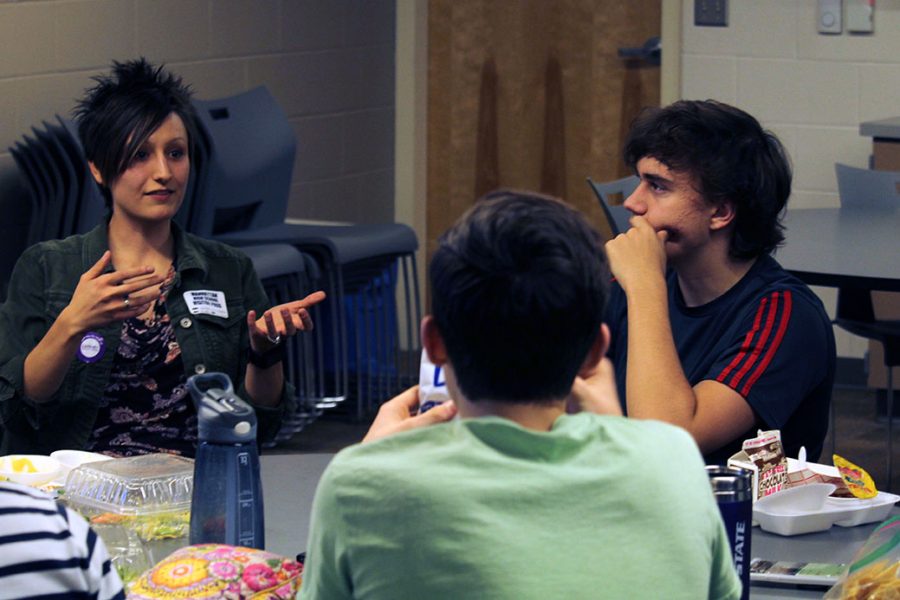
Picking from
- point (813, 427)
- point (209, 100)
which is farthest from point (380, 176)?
point (813, 427)

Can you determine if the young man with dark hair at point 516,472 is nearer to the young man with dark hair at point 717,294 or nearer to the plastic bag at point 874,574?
the plastic bag at point 874,574

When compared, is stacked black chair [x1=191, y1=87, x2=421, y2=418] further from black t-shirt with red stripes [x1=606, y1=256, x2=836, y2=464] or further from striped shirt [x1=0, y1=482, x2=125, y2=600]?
striped shirt [x1=0, y1=482, x2=125, y2=600]

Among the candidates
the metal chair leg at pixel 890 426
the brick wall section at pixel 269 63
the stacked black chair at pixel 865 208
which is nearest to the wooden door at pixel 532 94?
the brick wall section at pixel 269 63

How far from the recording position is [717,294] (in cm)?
220

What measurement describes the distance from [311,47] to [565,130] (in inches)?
40.3

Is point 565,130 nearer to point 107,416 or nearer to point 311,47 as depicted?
point 311,47

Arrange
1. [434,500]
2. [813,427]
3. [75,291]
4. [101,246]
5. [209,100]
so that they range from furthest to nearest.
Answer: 1. [209,100]
2. [101,246]
3. [75,291]
4. [813,427]
5. [434,500]

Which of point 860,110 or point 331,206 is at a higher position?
point 860,110

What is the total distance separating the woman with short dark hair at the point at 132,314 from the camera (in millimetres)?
2273

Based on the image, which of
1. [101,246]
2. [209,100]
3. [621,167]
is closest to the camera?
[101,246]

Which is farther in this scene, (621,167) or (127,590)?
(621,167)

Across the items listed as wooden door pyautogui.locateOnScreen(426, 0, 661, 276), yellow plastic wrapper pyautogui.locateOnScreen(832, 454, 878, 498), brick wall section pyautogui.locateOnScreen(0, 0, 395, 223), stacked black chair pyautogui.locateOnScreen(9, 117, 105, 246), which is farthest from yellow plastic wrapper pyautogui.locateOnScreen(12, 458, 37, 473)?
wooden door pyautogui.locateOnScreen(426, 0, 661, 276)

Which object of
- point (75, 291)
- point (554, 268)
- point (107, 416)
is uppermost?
point (554, 268)

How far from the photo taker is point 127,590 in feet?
4.66
